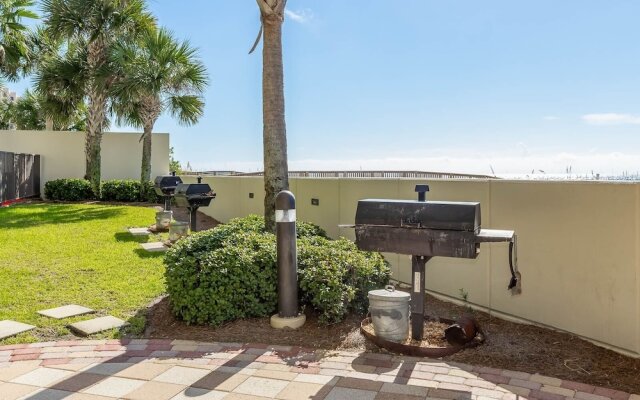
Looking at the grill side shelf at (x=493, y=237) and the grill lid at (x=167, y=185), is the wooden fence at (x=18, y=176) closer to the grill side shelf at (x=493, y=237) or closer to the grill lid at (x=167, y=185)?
the grill lid at (x=167, y=185)

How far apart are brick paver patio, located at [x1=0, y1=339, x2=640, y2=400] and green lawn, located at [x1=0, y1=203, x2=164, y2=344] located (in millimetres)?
636

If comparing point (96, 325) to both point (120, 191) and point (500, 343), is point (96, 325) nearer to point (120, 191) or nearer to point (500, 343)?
point (500, 343)

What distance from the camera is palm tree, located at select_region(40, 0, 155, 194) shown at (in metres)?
13.4

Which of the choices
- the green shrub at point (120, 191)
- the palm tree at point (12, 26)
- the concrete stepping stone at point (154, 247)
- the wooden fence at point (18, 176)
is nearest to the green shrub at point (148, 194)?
the green shrub at point (120, 191)

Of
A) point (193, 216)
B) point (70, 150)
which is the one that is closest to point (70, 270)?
point (193, 216)

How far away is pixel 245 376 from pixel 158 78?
1104 centimetres

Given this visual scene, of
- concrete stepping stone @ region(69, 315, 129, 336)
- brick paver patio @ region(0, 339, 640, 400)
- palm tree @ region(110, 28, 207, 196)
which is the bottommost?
brick paver patio @ region(0, 339, 640, 400)

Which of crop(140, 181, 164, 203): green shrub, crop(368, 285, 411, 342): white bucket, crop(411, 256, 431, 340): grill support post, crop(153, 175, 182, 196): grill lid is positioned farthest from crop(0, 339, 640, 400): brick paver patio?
crop(140, 181, 164, 203): green shrub

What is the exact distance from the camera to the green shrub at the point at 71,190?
47.9 feet

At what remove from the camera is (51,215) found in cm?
A: 1088

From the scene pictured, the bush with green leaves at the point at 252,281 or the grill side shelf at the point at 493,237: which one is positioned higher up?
the grill side shelf at the point at 493,237

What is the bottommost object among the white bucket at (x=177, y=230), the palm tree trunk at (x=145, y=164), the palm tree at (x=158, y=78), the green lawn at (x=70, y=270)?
the green lawn at (x=70, y=270)

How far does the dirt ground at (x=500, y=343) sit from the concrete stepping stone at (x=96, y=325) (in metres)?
0.29

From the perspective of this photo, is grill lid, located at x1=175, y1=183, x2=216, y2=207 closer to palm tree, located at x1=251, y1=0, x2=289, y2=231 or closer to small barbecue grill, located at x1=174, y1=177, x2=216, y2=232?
small barbecue grill, located at x1=174, y1=177, x2=216, y2=232
